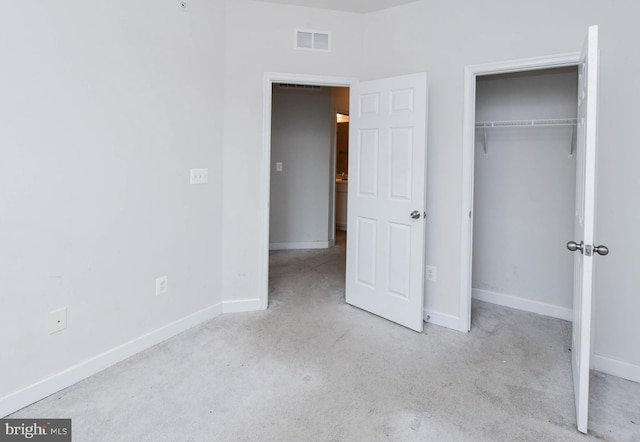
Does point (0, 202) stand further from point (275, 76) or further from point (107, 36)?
point (275, 76)

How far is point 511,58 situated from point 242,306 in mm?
2799

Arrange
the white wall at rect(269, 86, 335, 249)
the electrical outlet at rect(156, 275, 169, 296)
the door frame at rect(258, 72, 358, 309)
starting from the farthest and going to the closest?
the white wall at rect(269, 86, 335, 249) → the door frame at rect(258, 72, 358, 309) → the electrical outlet at rect(156, 275, 169, 296)

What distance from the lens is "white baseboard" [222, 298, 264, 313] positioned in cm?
315

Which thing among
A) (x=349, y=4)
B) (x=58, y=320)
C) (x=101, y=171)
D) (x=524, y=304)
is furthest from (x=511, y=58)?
(x=58, y=320)

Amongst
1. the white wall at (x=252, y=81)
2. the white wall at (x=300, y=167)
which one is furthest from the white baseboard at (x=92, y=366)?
the white wall at (x=300, y=167)

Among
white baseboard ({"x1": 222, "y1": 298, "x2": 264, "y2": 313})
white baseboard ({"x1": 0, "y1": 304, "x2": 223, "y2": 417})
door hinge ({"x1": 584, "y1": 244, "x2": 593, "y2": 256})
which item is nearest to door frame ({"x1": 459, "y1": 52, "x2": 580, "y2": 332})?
door hinge ({"x1": 584, "y1": 244, "x2": 593, "y2": 256})

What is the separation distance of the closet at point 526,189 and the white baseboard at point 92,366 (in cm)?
266

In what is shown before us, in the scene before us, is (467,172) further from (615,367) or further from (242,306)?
(242,306)

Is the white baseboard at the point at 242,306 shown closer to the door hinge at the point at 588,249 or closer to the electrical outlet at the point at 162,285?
the electrical outlet at the point at 162,285

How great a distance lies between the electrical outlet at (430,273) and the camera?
3.02 meters

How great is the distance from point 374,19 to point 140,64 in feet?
6.46

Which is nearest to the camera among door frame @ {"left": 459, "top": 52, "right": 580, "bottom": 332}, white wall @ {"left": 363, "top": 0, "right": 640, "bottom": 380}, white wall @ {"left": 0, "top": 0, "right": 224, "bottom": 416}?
white wall @ {"left": 0, "top": 0, "right": 224, "bottom": 416}

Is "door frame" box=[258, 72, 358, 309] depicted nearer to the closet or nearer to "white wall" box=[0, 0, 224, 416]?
"white wall" box=[0, 0, 224, 416]

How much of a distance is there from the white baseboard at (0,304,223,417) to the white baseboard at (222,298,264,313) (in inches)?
7.0
